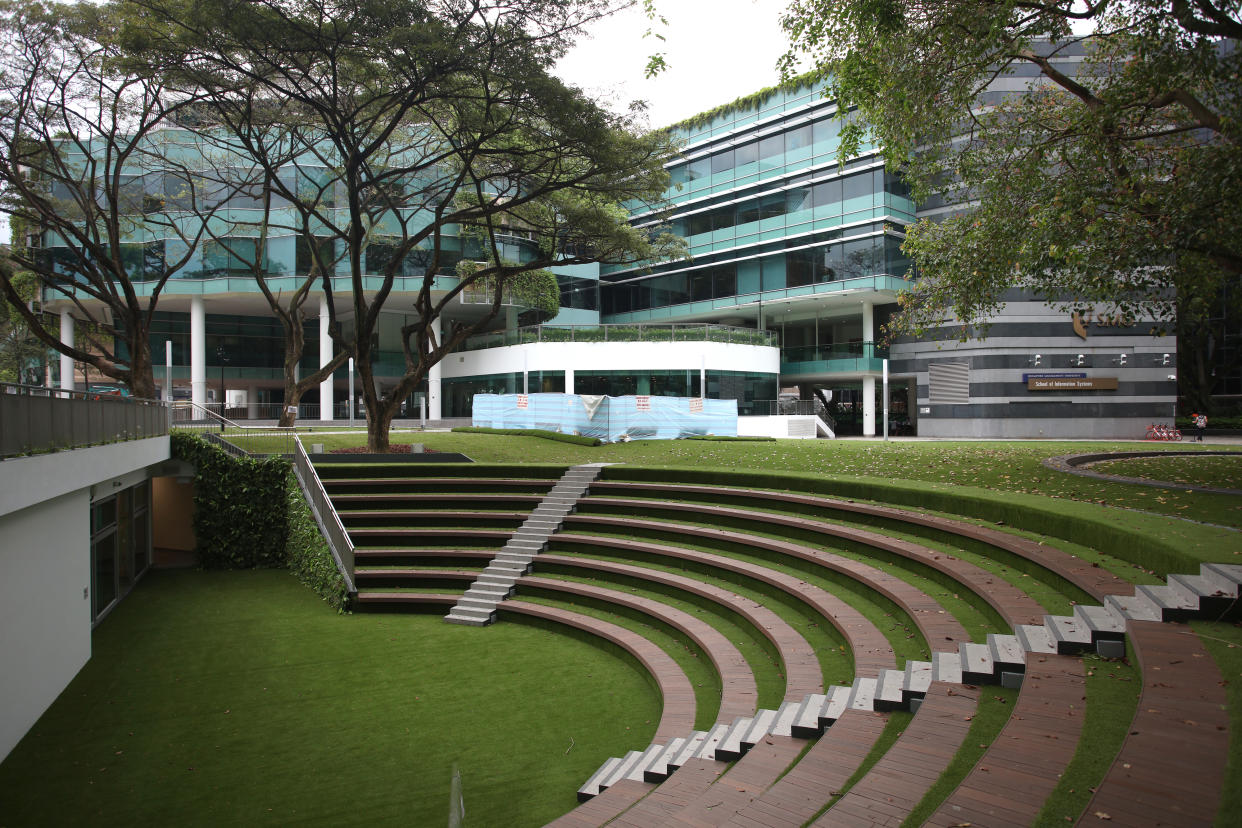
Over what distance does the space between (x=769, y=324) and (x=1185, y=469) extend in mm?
32702

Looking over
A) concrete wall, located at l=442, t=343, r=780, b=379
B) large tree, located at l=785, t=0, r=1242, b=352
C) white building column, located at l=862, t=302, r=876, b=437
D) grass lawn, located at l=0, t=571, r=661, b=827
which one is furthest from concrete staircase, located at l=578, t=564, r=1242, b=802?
white building column, located at l=862, t=302, r=876, b=437

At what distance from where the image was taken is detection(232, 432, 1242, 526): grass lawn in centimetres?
1143

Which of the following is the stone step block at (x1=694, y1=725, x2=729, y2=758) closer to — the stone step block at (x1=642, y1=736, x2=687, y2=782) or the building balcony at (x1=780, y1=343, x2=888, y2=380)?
the stone step block at (x1=642, y1=736, x2=687, y2=782)

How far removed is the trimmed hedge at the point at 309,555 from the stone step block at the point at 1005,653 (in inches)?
435

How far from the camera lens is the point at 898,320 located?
1645cm

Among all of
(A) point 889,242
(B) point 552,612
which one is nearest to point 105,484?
(B) point 552,612

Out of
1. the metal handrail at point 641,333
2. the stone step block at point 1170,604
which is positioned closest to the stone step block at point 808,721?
the stone step block at point 1170,604

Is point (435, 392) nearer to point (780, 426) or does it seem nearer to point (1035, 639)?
point (780, 426)

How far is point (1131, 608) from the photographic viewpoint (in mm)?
6281

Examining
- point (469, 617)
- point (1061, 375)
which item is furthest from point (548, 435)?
point (1061, 375)

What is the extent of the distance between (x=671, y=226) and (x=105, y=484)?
119ft

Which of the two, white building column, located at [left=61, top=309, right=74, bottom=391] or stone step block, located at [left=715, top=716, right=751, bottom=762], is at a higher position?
white building column, located at [left=61, top=309, right=74, bottom=391]

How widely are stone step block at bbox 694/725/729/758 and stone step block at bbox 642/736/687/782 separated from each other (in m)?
0.28

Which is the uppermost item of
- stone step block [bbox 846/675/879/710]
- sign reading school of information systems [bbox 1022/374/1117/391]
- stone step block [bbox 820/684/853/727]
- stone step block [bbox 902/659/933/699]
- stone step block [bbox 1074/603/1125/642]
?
sign reading school of information systems [bbox 1022/374/1117/391]
